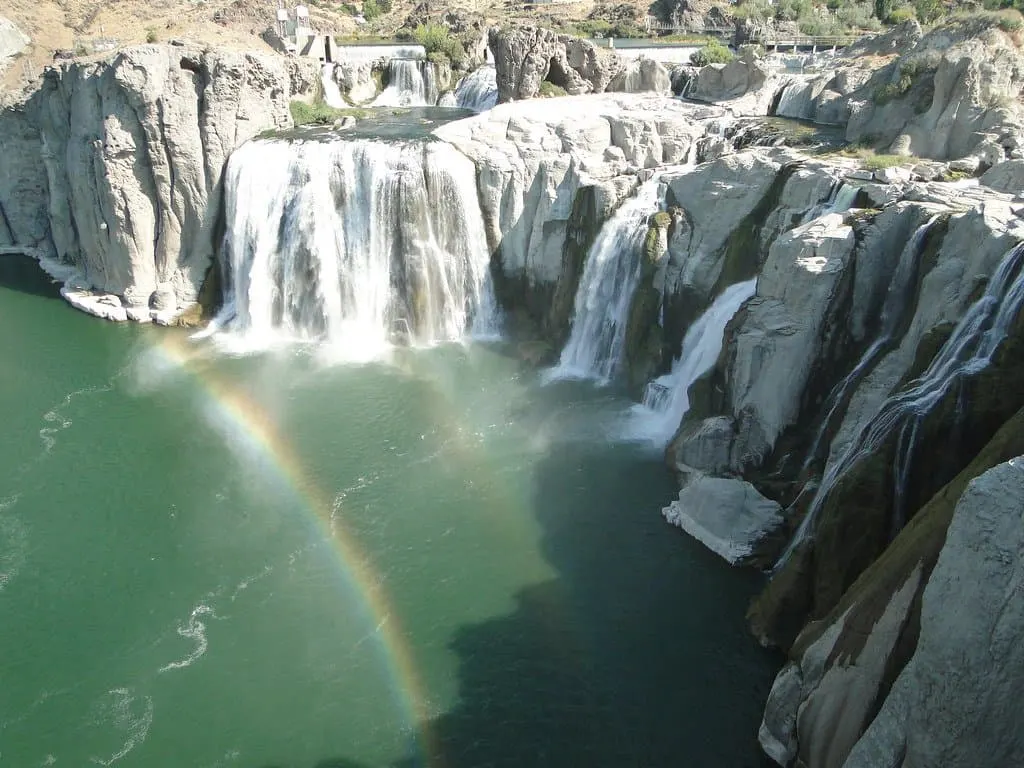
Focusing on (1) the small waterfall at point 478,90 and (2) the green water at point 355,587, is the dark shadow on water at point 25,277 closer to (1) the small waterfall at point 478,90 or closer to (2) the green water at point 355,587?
(2) the green water at point 355,587

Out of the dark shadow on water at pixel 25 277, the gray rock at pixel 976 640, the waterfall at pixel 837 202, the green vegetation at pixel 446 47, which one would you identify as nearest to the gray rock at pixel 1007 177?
the waterfall at pixel 837 202

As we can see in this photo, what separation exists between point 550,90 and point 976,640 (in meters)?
31.1

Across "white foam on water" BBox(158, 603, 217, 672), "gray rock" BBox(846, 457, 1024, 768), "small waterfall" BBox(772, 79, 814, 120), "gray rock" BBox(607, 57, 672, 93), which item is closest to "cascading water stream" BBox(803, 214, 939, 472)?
"gray rock" BBox(846, 457, 1024, 768)

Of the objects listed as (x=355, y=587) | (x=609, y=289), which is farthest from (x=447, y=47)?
(x=355, y=587)

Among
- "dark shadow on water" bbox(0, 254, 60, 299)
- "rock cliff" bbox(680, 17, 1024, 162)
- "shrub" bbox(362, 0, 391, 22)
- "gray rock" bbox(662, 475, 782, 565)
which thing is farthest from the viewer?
"shrub" bbox(362, 0, 391, 22)

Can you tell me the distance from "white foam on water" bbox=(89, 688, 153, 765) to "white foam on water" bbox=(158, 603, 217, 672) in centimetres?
67

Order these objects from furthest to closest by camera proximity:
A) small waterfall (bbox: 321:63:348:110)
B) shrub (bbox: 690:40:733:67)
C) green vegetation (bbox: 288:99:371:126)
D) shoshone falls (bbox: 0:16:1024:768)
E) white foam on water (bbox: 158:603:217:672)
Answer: shrub (bbox: 690:40:733:67)
small waterfall (bbox: 321:63:348:110)
green vegetation (bbox: 288:99:371:126)
white foam on water (bbox: 158:603:217:672)
shoshone falls (bbox: 0:16:1024:768)

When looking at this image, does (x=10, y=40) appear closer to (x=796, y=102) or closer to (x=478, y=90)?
(x=478, y=90)

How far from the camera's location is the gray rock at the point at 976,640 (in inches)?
242

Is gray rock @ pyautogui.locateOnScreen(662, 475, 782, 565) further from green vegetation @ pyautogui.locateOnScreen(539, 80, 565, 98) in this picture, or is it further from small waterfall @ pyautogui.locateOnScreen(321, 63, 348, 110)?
small waterfall @ pyautogui.locateOnScreen(321, 63, 348, 110)

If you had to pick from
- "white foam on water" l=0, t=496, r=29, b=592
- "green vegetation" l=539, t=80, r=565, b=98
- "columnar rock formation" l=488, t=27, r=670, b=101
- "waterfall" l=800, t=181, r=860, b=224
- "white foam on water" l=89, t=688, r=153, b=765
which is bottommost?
"white foam on water" l=89, t=688, r=153, b=765

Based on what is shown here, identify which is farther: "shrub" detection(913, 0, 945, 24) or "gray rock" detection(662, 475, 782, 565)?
"shrub" detection(913, 0, 945, 24)

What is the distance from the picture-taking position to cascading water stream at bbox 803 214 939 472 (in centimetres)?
1424

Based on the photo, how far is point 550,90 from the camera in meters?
33.5
